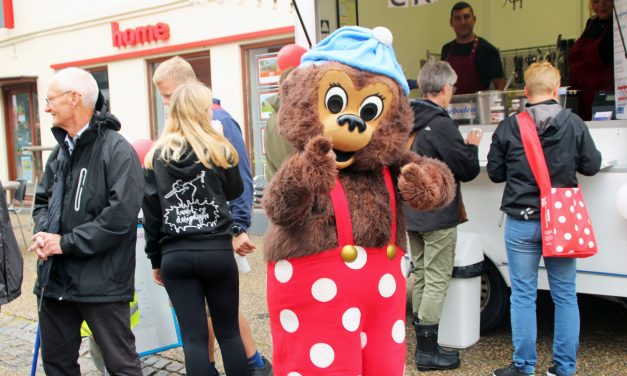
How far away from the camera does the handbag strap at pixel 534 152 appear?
12.0ft

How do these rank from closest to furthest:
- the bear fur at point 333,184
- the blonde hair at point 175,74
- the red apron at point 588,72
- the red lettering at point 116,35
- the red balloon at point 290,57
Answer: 1. the bear fur at point 333,184
2. the blonde hair at point 175,74
3. the red balloon at point 290,57
4. the red apron at point 588,72
5. the red lettering at point 116,35

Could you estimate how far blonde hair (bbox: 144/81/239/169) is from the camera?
124 inches

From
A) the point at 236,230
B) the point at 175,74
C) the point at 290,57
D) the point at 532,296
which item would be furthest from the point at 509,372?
the point at 175,74

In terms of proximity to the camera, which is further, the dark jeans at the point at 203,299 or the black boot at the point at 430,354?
the black boot at the point at 430,354

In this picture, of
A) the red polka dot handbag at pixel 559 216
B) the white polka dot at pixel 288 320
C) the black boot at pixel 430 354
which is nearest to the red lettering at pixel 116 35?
the black boot at pixel 430 354

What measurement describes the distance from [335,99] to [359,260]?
0.62 m

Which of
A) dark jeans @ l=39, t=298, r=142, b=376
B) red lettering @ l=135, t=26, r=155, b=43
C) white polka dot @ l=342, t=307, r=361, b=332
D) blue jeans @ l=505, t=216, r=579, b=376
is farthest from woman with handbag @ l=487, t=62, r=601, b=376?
red lettering @ l=135, t=26, r=155, b=43

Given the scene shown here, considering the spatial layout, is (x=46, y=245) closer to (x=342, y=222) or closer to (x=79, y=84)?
(x=79, y=84)

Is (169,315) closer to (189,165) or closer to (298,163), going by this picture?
(189,165)

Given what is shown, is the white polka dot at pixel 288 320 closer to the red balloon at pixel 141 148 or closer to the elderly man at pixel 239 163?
the elderly man at pixel 239 163

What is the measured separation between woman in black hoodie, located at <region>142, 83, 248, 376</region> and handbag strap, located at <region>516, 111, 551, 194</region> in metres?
1.66

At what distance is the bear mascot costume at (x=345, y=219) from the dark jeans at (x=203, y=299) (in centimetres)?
63

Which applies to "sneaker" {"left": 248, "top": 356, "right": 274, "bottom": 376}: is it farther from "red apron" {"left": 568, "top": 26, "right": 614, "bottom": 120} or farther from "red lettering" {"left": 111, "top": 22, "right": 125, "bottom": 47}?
"red lettering" {"left": 111, "top": 22, "right": 125, "bottom": 47}

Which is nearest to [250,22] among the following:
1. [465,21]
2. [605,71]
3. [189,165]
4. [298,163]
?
[465,21]
